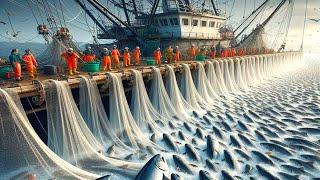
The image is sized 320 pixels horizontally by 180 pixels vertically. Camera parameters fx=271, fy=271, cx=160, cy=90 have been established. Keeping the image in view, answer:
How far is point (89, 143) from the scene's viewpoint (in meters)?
11.0

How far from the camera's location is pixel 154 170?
8656 mm

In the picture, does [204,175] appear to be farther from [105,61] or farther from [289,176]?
[105,61]

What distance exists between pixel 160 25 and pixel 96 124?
22.5 m

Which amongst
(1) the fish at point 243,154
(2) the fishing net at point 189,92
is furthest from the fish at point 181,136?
(2) the fishing net at point 189,92

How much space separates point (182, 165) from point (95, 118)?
14.5ft

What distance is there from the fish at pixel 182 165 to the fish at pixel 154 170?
4.10 feet

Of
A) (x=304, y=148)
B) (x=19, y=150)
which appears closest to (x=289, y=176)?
(x=304, y=148)

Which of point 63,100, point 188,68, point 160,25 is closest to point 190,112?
point 188,68

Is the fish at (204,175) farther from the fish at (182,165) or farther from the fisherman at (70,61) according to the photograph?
the fisherman at (70,61)

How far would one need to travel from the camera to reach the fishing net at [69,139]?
10203mm

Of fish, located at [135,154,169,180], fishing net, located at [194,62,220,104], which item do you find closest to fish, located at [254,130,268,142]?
fishing net, located at [194,62,220,104]

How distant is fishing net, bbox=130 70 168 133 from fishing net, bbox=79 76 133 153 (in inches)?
85.9

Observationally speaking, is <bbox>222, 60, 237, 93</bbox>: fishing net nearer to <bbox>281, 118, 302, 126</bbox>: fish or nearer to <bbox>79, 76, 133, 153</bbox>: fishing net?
<bbox>281, 118, 302, 126</bbox>: fish

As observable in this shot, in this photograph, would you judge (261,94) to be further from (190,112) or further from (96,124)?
(96,124)
